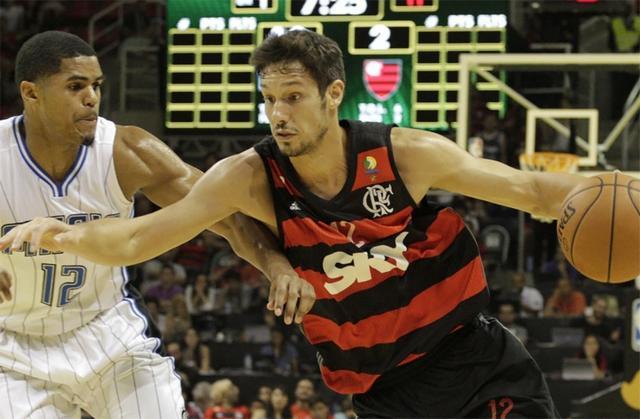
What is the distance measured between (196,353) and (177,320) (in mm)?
682

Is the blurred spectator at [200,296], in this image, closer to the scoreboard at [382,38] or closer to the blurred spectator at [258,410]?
the blurred spectator at [258,410]

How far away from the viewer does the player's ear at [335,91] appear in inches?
150

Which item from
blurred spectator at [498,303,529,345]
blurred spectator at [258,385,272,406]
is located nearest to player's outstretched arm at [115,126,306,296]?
blurred spectator at [258,385,272,406]

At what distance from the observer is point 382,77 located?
30.2 ft

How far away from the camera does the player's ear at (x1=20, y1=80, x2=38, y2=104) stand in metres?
4.10

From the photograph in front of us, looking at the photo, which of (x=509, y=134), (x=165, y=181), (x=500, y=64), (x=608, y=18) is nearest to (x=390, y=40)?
(x=500, y=64)

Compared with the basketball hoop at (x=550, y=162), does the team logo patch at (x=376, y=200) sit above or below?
above

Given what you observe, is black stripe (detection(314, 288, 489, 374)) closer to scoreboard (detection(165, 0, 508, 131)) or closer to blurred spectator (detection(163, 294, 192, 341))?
scoreboard (detection(165, 0, 508, 131))

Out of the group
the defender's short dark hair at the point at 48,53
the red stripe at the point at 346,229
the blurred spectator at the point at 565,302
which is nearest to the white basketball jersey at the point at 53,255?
the defender's short dark hair at the point at 48,53

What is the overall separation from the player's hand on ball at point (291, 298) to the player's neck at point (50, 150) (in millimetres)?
1110

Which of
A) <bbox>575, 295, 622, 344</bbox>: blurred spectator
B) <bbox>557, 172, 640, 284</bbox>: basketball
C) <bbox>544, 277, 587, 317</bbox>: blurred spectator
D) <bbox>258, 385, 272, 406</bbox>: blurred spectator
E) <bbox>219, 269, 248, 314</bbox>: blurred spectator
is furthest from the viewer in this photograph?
<bbox>219, 269, 248, 314</bbox>: blurred spectator

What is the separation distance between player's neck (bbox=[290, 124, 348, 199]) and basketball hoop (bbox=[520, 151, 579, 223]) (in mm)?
5904

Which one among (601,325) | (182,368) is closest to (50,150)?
(182,368)

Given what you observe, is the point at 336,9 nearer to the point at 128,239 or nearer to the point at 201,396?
the point at 201,396
